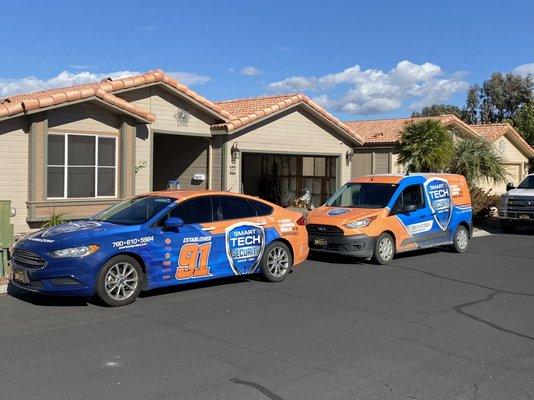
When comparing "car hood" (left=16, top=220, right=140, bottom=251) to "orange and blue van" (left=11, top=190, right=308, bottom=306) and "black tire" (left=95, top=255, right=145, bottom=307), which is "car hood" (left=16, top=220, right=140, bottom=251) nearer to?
"orange and blue van" (left=11, top=190, right=308, bottom=306)

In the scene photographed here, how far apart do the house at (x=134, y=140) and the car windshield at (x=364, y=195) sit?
14.4 ft

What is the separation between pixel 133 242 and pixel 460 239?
8925mm

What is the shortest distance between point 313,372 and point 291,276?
513 centimetres

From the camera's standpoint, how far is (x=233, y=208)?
9.46 metres

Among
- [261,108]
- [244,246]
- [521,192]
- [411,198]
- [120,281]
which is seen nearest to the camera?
[120,281]

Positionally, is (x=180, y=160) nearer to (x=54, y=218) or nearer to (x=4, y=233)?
(x=54, y=218)

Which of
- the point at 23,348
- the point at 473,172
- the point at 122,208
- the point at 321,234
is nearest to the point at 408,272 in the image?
the point at 321,234

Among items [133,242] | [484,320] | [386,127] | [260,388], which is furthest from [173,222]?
[386,127]

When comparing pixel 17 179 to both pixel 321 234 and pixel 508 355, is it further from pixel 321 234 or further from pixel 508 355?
pixel 508 355

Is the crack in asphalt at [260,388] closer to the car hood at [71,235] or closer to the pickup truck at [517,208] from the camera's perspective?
the car hood at [71,235]

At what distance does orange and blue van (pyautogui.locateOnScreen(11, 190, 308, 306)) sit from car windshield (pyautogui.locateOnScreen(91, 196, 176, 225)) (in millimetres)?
14

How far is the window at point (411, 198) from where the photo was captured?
505 inches

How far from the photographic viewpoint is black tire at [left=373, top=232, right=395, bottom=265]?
12.1 meters

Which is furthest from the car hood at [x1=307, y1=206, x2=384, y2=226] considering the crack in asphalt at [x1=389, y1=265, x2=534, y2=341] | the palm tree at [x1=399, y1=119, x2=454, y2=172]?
the palm tree at [x1=399, y1=119, x2=454, y2=172]
